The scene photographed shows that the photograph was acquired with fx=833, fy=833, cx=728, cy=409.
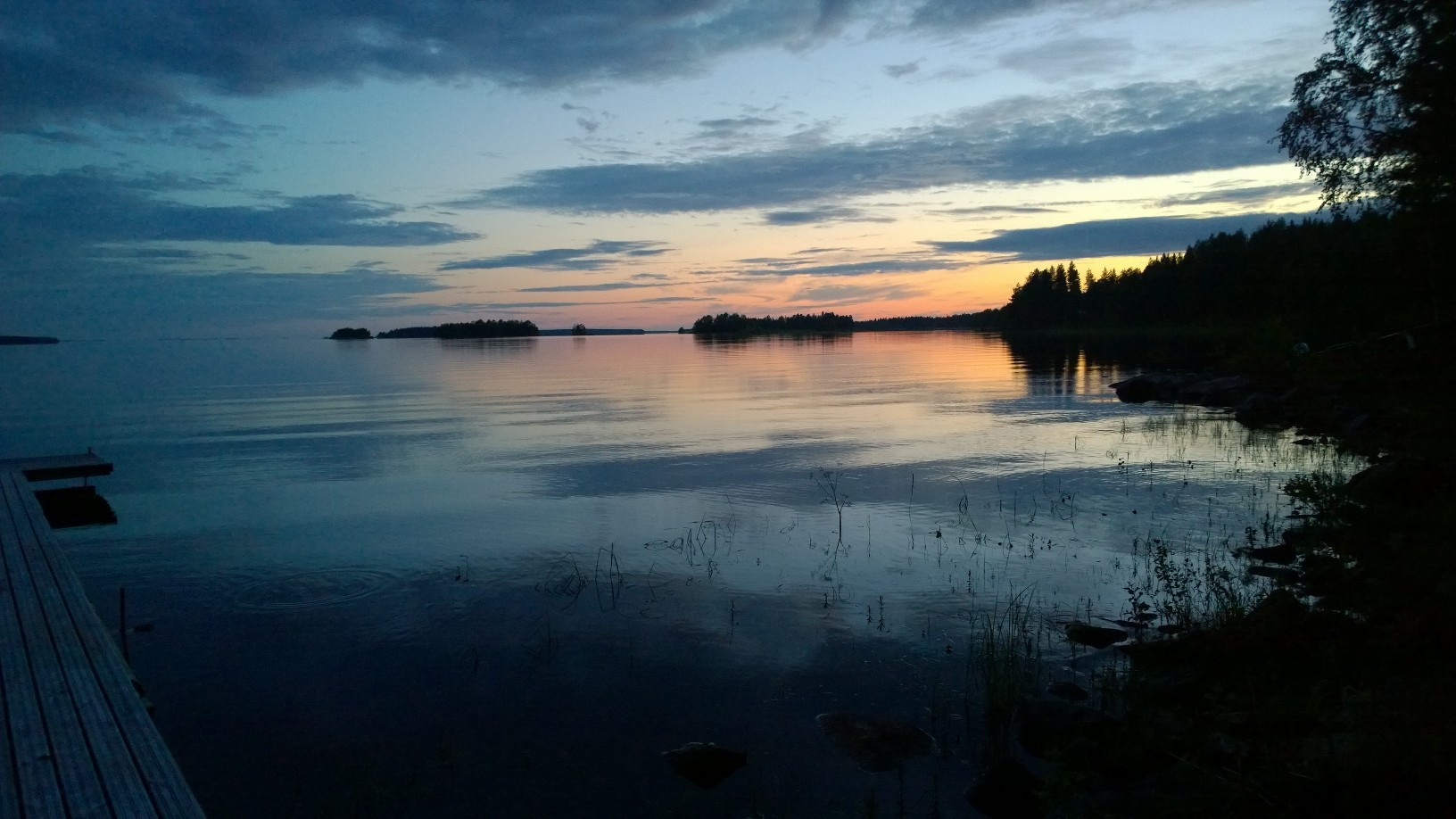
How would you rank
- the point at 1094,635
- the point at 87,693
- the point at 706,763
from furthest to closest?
the point at 1094,635 < the point at 706,763 < the point at 87,693

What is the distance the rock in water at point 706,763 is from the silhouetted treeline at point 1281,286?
9527 millimetres

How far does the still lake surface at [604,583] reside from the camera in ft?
29.1

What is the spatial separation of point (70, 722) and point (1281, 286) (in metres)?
54.2

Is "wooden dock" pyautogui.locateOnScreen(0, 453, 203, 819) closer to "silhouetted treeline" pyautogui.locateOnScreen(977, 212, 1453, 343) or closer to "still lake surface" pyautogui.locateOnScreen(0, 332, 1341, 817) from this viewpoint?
"still lake surface" pyautogui.locateOnScreen(0, 332, 1341, 817)

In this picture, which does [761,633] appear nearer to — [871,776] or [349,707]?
[871,776]

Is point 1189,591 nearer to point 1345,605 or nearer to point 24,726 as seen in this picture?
point 1345,605

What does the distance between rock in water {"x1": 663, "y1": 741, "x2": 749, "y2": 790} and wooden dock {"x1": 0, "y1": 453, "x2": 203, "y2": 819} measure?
433cm

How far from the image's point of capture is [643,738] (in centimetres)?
938

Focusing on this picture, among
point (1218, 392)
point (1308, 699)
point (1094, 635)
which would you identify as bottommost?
point (1094, 635)

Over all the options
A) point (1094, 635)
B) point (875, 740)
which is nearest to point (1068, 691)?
point (1094, 635)

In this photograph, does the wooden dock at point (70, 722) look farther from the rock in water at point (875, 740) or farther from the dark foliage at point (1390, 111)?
the dark foliage at point (1390, 111)

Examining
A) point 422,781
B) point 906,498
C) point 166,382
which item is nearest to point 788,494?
point 906,498

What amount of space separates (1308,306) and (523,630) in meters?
20.3

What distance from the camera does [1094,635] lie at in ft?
37.9
